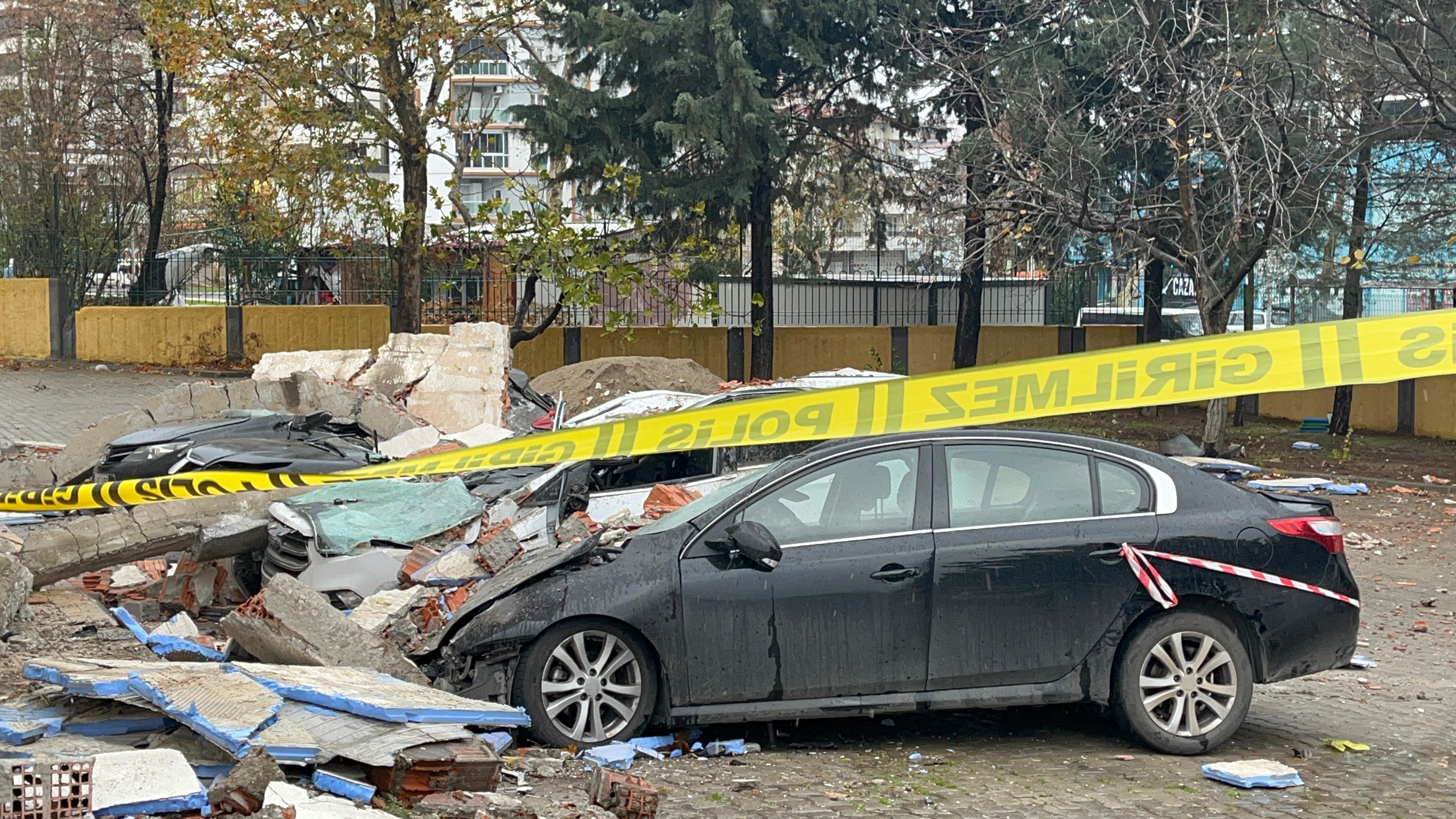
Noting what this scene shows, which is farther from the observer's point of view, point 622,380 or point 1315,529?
point 622,380

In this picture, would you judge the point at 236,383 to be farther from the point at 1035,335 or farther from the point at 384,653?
the point at 1035,335

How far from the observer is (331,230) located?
24.3m

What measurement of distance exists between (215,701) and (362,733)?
1.76 ft

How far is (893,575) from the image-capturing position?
20.0 ft

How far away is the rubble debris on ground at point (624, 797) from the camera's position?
493 cm

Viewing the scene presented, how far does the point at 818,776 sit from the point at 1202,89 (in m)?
12.6

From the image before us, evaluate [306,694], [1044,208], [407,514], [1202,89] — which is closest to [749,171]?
[1044,208]

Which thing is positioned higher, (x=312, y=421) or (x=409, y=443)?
(x=312, y=421)

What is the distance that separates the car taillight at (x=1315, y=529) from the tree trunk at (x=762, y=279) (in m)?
17.5

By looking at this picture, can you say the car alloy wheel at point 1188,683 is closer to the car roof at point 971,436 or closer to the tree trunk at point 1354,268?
the car roof at point 971,436

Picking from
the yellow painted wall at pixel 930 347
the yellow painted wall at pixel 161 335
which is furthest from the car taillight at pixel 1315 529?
the yellow painted wall at pixel 161 335

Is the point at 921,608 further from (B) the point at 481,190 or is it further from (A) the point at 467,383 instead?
(B) the point at 481,190

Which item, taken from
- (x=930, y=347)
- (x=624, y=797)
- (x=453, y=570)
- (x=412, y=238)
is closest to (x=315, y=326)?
(x=412, y=238)

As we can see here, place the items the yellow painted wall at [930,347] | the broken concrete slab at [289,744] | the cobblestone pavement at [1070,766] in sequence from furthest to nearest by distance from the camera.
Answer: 1. the yellow painted wall at [930,347]
2. the cobblestone pavement at [1070,766]
3. the broken concrete slab at [289,744]
